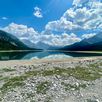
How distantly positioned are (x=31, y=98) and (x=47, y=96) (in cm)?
149

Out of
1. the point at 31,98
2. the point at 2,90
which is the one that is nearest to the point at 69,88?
the point at 31,98

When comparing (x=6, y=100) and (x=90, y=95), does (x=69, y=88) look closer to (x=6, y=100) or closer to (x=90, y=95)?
(x=90, y=95)

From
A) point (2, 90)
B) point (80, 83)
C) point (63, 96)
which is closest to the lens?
point (63, 96)

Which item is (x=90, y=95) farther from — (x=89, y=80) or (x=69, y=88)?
(x=89, y=80)

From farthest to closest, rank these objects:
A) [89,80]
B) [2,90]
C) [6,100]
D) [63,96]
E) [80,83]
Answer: [89,80] → [80,83] → [2,90] → [63,96] → [6,100]

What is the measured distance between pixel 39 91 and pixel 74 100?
12.3 feet

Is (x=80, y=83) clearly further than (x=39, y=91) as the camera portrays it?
Yes

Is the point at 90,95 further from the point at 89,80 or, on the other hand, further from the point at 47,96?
the point at 89,80

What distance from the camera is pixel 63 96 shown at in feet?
72.8

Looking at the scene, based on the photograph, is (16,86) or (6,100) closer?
(6,100)

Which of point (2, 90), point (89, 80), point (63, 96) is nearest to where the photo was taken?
point (63, 96)

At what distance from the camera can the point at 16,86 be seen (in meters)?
25.2

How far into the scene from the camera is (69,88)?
2470 centimetres

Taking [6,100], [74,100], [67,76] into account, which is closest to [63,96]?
[74,100]
